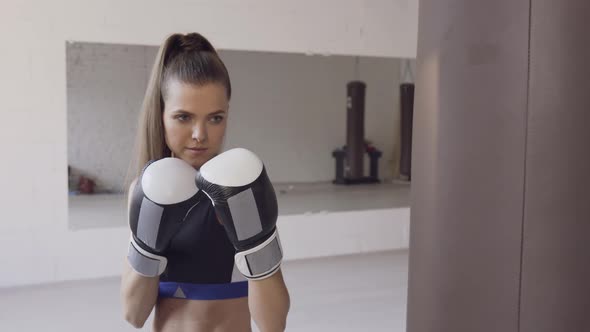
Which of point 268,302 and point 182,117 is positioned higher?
point 182,117

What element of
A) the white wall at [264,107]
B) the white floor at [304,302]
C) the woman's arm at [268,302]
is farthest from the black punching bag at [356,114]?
the woman's arm at [268,302]

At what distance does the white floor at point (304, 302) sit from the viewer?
333 centimetres

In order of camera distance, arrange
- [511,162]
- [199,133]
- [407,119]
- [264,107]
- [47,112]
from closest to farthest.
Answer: [511,162], [199,133], [47,112], [407,119], [264,107]

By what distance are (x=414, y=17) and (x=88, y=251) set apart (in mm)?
3196

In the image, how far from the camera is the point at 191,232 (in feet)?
4.12

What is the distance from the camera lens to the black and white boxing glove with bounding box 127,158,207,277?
1.16 meters

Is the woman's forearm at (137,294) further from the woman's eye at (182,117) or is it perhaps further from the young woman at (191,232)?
the woman's eye at (182,117)

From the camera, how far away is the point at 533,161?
3.54 feet

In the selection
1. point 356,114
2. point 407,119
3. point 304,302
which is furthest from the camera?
point 356,114

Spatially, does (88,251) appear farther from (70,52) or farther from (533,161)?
(70,52)

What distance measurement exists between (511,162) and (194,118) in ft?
2.05

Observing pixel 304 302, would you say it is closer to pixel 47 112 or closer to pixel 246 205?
pixel 47 112

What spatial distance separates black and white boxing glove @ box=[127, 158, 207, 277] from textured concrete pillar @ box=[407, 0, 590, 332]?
0.50 metres

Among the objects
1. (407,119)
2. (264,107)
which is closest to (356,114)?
(407,119)
